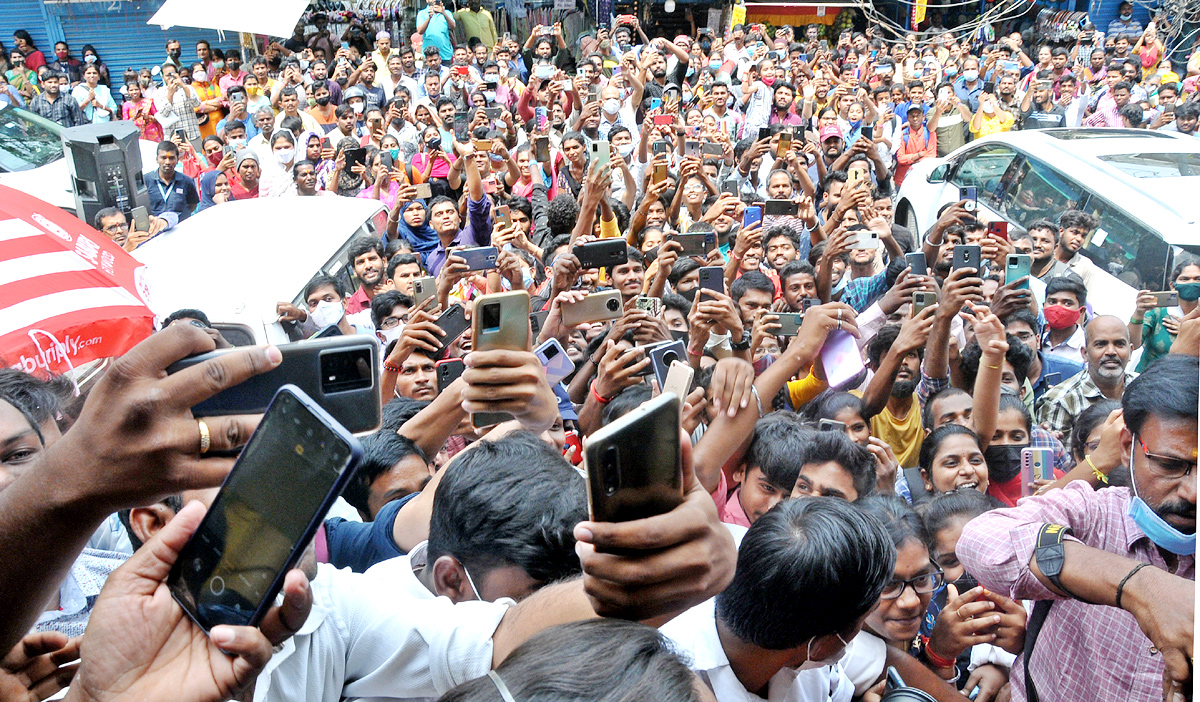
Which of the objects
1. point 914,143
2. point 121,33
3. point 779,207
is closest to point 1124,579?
point 779,207

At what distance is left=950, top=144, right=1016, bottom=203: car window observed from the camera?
7.06 m

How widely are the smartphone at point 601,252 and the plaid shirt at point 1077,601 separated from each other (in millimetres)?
2006

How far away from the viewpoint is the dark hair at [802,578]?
1739mm

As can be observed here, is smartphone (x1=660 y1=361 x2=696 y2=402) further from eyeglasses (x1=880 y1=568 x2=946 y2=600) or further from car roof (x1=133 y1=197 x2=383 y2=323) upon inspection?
car roof (x1=133 y1=197 x2=383 y2=323)

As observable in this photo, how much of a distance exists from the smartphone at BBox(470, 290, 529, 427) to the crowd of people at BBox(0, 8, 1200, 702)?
4cm

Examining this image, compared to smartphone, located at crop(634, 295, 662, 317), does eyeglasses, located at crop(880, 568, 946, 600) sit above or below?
below

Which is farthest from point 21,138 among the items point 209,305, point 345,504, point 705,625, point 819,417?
point 705,625

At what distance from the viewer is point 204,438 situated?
1188 millimetres

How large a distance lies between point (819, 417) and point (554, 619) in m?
2.31

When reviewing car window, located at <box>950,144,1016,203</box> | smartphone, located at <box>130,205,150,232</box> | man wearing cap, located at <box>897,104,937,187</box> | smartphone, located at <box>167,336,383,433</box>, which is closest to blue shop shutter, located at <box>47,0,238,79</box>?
smartphone, located at <box>130,205,150,232</box>

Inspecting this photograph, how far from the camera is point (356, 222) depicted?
19.0ft

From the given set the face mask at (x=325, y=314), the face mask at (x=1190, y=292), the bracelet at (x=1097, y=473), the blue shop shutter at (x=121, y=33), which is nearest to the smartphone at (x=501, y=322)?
the bracelet at (x=1097, y=473)

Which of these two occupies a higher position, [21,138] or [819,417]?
[21,138]

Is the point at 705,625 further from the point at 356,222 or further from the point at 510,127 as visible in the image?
the point at 510,127
